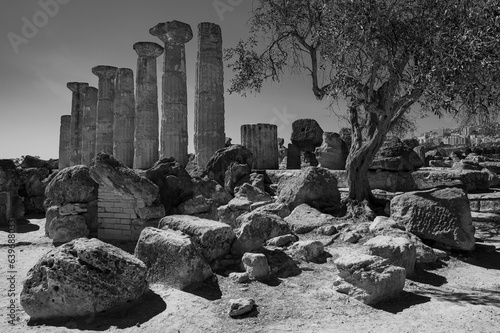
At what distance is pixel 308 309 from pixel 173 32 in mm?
13942

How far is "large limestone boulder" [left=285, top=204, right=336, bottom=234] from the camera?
759 centimetres

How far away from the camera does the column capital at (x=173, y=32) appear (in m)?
15.4

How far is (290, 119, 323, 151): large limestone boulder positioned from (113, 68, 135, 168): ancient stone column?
29.9ft

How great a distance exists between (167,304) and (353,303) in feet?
7.03

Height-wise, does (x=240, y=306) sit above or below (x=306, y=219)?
below

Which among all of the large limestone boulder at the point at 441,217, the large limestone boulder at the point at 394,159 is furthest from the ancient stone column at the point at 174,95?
the large limestone boulder at the point at 441,217

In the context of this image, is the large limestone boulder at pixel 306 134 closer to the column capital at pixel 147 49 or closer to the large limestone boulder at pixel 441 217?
the column capital at pixel 147 49

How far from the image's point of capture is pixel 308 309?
13.4ft

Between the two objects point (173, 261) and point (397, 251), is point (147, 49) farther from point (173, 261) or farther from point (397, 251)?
point (397, 251)

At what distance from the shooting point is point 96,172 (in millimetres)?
7754

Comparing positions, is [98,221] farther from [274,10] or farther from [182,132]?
[182,132]

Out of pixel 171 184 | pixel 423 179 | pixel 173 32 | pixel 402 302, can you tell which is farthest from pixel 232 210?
pixel 173 32

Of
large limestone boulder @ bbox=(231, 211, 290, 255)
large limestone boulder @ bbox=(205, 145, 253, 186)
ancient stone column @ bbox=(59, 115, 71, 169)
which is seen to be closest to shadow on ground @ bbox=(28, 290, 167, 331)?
large limestone boulder @ bbox=(231, 211, 290, 255)

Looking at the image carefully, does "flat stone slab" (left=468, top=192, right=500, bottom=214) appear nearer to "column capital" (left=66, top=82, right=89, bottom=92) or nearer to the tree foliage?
the tree foliage
